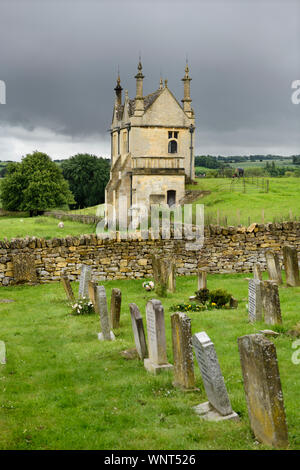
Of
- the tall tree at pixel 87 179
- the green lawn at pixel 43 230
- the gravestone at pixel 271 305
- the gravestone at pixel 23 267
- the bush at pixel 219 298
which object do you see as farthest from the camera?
the tall tree at pixel 87 179

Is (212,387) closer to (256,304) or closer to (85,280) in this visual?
(256,304)

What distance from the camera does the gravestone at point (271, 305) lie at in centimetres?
1152

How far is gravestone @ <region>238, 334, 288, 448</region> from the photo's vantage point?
241 inches

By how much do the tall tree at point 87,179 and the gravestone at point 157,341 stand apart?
7885 cm

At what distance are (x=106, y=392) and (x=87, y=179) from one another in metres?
82.3

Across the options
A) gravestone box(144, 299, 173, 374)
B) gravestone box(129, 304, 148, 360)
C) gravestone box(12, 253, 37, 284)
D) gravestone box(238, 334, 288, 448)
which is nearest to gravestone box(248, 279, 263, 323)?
gravestone box(129, 304, 148, 360)

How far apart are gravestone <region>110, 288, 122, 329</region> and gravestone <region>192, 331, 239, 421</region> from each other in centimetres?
551

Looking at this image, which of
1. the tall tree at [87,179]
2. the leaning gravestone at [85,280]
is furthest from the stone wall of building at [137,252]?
the tall tree at [87,179]

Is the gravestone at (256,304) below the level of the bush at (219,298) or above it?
above

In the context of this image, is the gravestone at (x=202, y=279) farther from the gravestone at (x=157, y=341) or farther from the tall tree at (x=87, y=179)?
the tall tree at (x=87, y=179)

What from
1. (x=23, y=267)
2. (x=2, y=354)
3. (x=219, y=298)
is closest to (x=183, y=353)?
(x=2, y=354)

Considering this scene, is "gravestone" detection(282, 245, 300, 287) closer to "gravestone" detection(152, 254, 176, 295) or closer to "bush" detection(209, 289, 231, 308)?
"bush" detection(209, 289, 231, 308)
